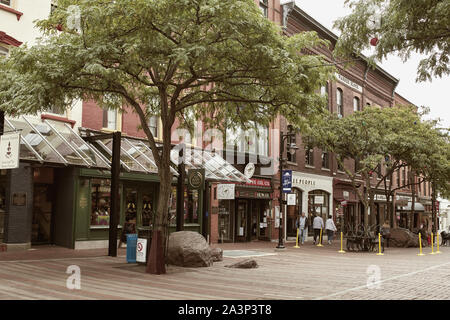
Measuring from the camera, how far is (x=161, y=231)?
1145 centimetres

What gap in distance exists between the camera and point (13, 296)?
7.88 m

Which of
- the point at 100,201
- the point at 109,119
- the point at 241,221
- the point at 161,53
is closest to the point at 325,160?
the point at 241,221

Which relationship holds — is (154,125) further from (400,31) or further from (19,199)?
(400,31)

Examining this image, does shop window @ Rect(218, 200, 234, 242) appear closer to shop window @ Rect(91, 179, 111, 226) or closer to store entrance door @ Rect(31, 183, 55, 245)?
shop window @ Rect(91, 179, 111, 226)

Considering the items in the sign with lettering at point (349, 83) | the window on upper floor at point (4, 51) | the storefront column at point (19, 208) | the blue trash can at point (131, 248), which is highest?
the sign with lettering at point (349, 83)

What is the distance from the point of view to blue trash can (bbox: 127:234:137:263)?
12922mm

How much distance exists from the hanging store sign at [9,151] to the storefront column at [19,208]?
455 cm

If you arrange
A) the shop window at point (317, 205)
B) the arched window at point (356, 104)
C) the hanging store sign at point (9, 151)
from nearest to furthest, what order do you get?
the hanging store sign at point (9, 151), the shop window at point (317, 205), the arched window at point (356, 104)

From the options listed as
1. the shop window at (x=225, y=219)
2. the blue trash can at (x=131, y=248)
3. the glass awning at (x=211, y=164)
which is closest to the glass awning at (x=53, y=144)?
the blue trash can at (x=131, y=248)

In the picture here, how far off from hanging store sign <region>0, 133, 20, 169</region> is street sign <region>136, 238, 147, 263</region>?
146 inches

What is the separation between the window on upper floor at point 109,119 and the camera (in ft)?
62.2

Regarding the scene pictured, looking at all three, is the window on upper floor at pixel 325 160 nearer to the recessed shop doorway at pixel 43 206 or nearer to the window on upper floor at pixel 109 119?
the window on upper floor at pixel 109 119
